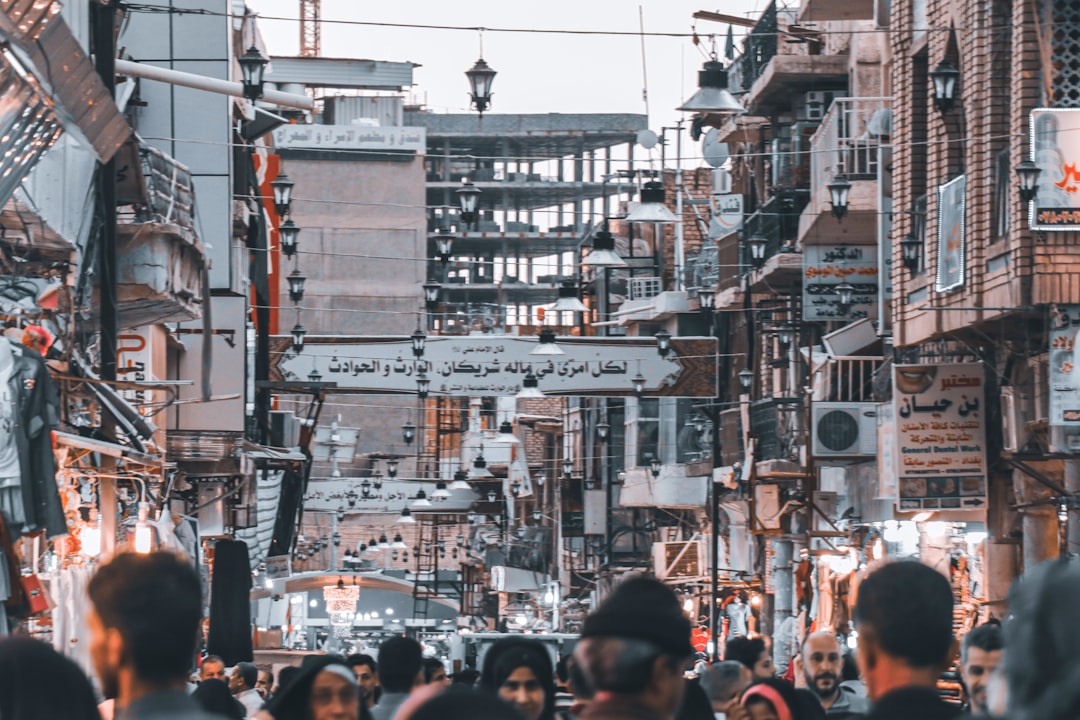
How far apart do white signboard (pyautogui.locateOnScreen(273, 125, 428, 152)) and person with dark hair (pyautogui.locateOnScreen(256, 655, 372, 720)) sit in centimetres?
7810

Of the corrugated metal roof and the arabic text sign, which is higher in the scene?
the corrugated metal roof

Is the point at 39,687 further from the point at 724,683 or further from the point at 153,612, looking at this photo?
the point at 724,683

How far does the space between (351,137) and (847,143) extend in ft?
187

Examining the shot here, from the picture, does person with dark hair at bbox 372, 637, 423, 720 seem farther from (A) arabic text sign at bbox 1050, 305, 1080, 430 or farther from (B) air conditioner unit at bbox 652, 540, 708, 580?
(B) air conditioner unit at bbox 652, 540, 708, 580

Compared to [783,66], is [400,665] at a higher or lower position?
lower

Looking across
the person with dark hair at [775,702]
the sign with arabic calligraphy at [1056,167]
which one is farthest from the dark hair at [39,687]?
the sign with arabic calligraphy at [1056,167]

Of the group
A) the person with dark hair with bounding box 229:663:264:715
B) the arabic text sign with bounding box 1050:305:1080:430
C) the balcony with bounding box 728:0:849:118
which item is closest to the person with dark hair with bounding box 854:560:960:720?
the person with dark hair with bounding box 229:663:264:715

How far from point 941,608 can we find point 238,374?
27.4 meters

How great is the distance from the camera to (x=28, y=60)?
1436 centimetres

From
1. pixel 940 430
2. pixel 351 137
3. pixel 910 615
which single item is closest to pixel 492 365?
pixel 940 430

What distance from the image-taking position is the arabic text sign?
61.4 feet

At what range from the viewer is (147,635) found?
180 inches

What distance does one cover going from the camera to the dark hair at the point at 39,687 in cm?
476

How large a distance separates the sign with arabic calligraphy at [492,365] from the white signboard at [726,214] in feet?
19.7
